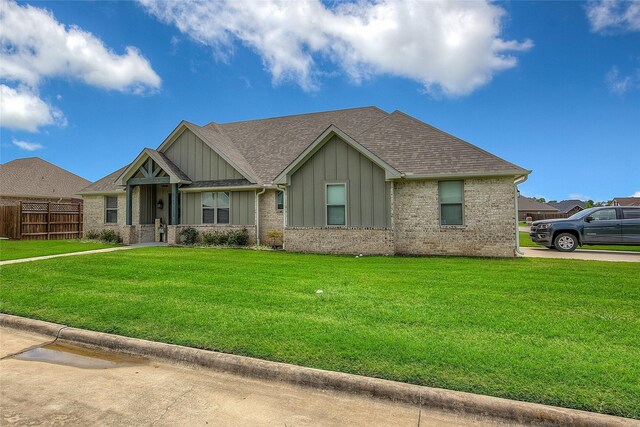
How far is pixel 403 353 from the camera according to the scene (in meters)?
3.73

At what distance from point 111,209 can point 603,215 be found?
25.4 metres

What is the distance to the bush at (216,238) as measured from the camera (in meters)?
16.6

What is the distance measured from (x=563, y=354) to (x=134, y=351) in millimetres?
5180

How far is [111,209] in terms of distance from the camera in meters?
20.0

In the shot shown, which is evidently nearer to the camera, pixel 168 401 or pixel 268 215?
pixel 168 401

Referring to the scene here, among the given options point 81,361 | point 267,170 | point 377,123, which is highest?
point 377,123

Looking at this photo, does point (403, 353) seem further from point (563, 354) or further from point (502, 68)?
point (502, 68)

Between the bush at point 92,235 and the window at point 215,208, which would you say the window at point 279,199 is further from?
the bush at point 92,235

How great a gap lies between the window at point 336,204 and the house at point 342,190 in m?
0.04

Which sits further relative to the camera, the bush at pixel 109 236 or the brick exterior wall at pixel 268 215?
the bush at pixel 109 236

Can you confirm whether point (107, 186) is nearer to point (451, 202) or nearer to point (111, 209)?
point (111, 209)

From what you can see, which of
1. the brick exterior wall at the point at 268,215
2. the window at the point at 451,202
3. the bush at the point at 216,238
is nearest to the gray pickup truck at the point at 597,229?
the window at the point at 451,202

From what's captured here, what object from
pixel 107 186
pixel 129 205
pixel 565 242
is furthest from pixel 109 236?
pixel 565 242

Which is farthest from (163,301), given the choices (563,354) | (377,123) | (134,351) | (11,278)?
(377,123)
